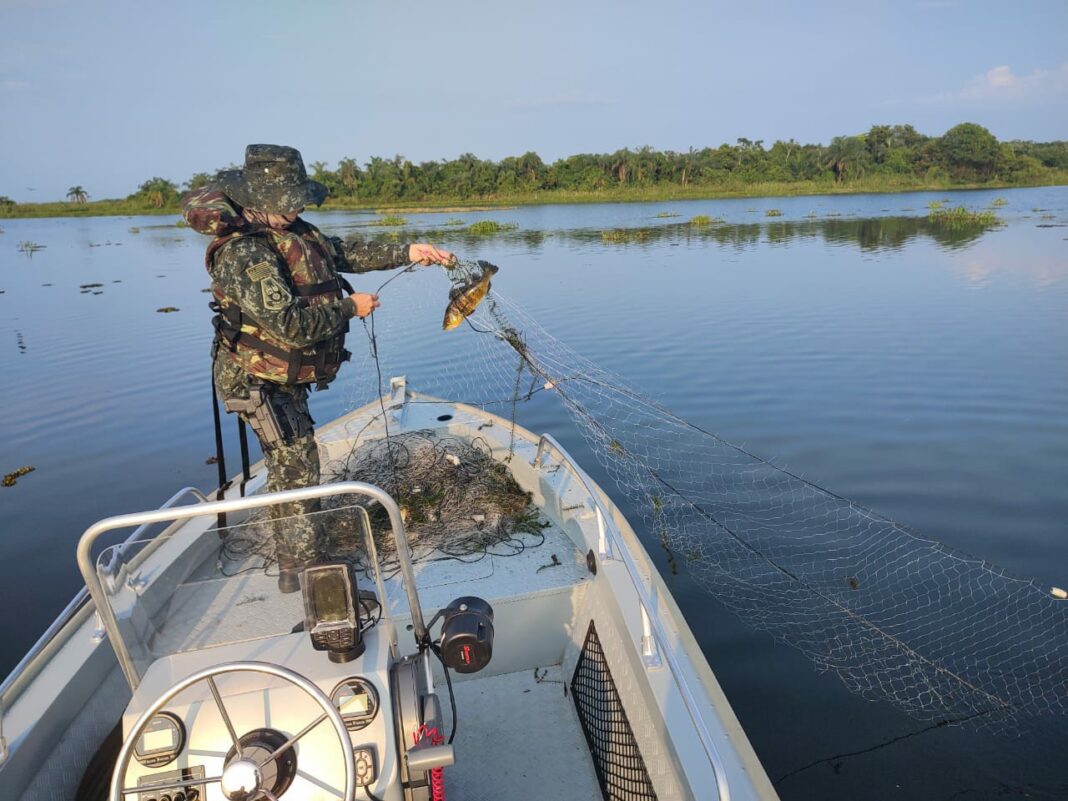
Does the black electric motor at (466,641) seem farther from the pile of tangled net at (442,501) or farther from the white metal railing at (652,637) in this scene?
the pile of tangled net at (442,501)

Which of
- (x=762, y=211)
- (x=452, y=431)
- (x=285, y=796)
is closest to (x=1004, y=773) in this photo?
(x=285, y=796)

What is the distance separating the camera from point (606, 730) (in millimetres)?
2754

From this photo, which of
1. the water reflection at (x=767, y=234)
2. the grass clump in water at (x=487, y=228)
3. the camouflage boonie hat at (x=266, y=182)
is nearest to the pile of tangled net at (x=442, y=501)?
the camouflage boonie hat at (x=266, y=182)

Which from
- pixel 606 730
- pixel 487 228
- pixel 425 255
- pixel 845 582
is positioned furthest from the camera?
pixel 487 228

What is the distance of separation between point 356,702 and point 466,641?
0.33 metres

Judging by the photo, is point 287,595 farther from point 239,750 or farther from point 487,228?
point 487,228

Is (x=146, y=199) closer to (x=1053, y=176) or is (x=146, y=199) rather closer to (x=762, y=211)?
(x=762, y=211)

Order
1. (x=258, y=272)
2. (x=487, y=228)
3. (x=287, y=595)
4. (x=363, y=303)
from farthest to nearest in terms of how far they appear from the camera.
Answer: (x=487, y=228)
(x=363, y=303)
(x=258, y=272)
(x=287, y=595)

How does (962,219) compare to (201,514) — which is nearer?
(201,514)

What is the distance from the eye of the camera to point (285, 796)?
1.71 metres

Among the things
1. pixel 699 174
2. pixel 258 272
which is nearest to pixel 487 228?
pixel 258 272

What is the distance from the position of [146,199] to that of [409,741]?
85.6 metres

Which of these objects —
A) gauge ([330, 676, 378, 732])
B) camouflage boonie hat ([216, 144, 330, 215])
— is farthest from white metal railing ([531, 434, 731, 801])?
camouflage boonie hat ([216, 144, 330, 215])

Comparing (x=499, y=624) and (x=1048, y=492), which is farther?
(x=1048, y=492)
